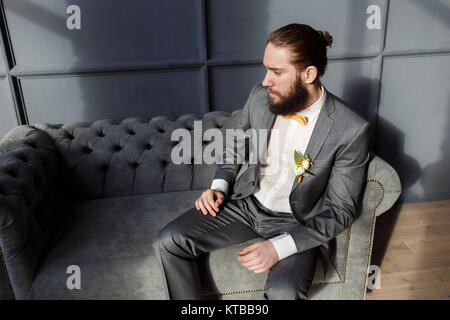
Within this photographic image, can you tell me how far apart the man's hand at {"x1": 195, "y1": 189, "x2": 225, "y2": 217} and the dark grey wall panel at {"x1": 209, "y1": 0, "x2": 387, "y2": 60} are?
3.59 feet

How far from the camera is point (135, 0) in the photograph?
2.33m

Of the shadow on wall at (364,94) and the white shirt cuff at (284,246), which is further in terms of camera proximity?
the shadow on wall at (364,94)

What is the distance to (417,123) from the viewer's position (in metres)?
2.90

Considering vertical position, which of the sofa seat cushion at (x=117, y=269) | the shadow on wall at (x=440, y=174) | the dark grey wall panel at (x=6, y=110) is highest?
the dark grey wall panel at (x=6, y=110)

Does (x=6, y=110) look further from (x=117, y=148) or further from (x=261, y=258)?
(x=261, y=258)

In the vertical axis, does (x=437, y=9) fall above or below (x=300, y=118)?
above

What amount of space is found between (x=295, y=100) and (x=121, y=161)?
1.11 meters

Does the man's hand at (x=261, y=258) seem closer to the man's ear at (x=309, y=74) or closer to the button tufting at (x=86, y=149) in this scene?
the man's ear at (x=309, y=74)

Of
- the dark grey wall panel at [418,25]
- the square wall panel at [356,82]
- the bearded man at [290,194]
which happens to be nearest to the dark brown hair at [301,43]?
the bearded man at [290,194]

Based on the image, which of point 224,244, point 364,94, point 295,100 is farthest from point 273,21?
point 224,244

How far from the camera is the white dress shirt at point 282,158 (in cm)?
175

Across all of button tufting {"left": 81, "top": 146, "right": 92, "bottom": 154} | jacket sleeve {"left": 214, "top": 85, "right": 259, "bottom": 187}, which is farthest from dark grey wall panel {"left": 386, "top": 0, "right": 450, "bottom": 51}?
button tufting {"left": 81, "top": 146, "right": 92, "bottom": 154}

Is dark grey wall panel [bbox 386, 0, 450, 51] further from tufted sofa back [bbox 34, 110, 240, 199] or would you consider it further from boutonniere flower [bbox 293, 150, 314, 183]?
boutonniere flower [bbox 293, 150, 314, 183]
